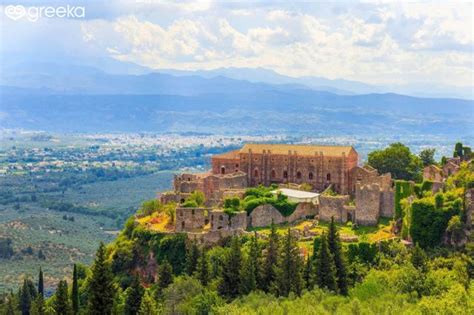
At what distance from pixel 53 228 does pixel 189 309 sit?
91985mm

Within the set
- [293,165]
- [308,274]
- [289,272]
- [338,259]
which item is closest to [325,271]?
[308,274]

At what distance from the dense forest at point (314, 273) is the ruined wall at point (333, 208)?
14.6ft

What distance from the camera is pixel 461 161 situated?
241 feet

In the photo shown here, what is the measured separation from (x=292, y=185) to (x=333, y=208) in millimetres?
10311

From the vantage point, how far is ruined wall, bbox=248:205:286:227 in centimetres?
6644

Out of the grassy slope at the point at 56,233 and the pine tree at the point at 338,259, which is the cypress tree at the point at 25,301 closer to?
the grassy slope at the point at 56,233

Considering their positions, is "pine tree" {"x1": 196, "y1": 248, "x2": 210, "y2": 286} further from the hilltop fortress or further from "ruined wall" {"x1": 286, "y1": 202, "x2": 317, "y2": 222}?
"ruined wall" {"x1": 286, "y1": 202, "x2": 317, "y2": 222}

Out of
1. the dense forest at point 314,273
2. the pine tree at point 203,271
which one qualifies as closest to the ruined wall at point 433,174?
the dense forest at point 314,273

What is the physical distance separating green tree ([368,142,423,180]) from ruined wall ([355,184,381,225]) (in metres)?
12.9

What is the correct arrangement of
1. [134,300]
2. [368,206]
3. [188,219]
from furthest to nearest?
[188,219] → [368,206] → [134,300]

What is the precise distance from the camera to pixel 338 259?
53.8 m

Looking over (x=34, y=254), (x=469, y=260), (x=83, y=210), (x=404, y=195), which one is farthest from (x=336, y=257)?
(x=83, y=210)

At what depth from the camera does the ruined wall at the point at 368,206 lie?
65.2 m

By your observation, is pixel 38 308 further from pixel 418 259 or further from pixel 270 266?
pixel 418 259
